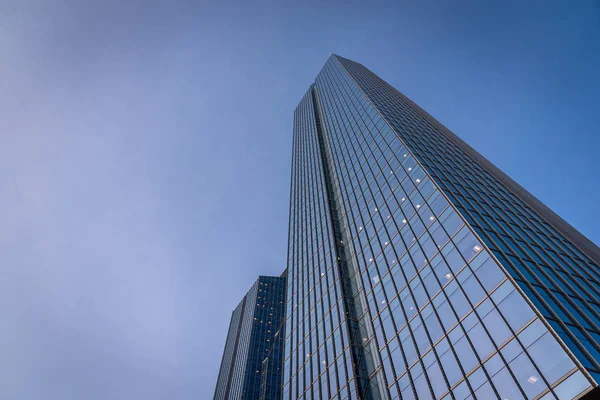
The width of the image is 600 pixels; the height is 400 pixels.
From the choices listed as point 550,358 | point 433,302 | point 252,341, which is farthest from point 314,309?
point 252,341

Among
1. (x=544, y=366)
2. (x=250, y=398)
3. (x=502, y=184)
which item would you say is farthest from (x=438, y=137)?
(x=250, y=398)

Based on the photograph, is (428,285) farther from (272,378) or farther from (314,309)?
(272,378)

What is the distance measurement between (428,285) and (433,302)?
1.83m

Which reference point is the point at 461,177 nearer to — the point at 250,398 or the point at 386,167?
the point at 386,167

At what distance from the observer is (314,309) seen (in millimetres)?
52812

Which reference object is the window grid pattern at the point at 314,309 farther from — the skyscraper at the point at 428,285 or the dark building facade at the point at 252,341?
the dark building facade at the point at 252,341

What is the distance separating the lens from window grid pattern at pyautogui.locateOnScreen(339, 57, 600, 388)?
2256 centimetres

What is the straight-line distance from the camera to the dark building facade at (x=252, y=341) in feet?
431

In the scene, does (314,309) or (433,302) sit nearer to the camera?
(433,302)

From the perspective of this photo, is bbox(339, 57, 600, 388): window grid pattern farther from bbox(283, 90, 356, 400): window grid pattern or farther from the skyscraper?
bbox(283, 90, 356, 400): window grid pattern

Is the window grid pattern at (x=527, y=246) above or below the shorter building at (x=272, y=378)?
below

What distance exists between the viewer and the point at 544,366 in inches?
807

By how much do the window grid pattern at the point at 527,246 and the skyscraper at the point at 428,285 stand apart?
16 cm

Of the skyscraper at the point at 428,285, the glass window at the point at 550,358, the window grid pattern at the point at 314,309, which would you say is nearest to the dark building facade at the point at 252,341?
the window grid pattern at the point at 314,309
